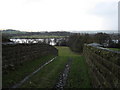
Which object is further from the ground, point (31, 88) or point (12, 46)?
point (12, 46)

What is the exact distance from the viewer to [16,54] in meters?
14.4

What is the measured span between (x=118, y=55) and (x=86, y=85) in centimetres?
467

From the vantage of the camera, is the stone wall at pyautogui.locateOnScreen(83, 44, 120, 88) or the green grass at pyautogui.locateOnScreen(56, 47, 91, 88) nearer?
the stone wall at pyautogui.locateOnScreen(83, 44, 120, 88)

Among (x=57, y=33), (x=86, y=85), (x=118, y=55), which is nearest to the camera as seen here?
(x=118, y=55)

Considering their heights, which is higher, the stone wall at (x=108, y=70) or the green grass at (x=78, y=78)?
the stone wall at (x=108, y=70)

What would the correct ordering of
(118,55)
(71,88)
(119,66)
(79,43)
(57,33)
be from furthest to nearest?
(57,33) < (79,43) < (71,88) < (118,55) < (119,66)

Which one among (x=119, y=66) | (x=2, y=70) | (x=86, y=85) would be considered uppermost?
(x=119, y=66)

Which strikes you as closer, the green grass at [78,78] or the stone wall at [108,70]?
the stone wall at [108,70]

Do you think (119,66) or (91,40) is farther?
(91,40)

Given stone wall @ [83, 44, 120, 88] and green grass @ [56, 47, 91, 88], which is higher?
stone wall @ [83, 44, 120, 88]

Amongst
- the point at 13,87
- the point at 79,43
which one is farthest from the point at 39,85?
the point at 79,43

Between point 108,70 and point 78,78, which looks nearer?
point 108,70

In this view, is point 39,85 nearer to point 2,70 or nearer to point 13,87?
point 13,87

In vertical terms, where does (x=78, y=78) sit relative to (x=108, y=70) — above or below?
below
